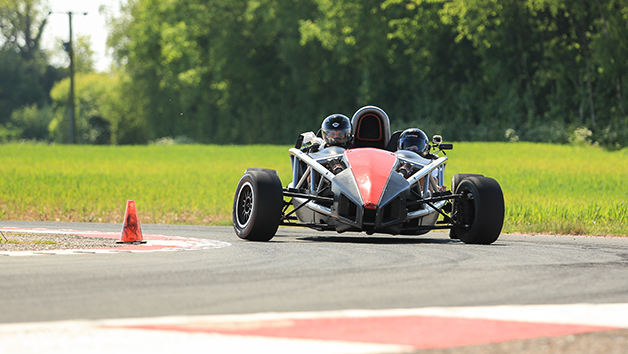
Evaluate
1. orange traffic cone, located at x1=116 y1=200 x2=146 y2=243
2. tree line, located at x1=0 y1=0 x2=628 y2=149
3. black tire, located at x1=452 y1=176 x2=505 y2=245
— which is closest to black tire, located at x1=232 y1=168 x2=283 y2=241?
orange traffic cone, located at x1=116 y1=200 x2=146 y2=243

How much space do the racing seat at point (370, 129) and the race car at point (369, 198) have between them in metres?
1.17

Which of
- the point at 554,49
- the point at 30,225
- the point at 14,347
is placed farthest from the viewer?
the point at 554,49

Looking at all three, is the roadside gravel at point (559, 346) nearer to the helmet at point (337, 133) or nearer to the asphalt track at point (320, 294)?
the asphalt track at point (320, 294)

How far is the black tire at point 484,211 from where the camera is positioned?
1283cm

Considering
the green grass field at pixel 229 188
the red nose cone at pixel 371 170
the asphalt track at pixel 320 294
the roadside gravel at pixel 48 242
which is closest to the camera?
the asphalt track at pixel 320 294

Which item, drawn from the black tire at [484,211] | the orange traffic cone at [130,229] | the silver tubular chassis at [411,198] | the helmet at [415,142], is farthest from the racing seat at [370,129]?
the orange traffic cone at [130,229]

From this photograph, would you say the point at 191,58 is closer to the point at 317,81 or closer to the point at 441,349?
the point at 317,81

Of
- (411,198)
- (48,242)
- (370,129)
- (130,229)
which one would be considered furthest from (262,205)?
(370,129)

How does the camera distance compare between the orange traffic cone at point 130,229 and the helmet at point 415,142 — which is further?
the helmet at point 415,142

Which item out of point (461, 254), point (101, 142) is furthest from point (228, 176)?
point (101, 142)

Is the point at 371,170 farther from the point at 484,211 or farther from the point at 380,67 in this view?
the point at 380,67

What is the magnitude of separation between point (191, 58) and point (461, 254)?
68282mm

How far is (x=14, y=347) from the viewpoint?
17.8 feet

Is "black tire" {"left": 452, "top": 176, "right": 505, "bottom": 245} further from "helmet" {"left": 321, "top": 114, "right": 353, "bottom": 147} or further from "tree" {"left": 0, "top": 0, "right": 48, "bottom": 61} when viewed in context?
"tree" {"left": 0, "top": 0, "right": 48, "bottom": 61}
